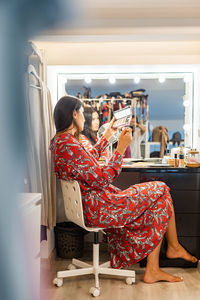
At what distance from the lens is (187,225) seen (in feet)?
8.18

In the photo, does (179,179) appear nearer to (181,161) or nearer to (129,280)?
(181,161)

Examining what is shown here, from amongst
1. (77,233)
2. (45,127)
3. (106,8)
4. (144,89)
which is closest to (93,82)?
(144,89)

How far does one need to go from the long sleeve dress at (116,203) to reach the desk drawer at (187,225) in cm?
28

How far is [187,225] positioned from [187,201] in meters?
0.19

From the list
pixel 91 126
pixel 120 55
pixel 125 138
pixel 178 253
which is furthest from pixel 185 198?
pixel 120 55

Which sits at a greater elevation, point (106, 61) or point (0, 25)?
point (106, 61)

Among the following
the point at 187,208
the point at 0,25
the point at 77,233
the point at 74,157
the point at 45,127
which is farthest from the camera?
the point at 77,233

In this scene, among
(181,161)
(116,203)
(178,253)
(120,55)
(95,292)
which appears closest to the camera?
(95,292)

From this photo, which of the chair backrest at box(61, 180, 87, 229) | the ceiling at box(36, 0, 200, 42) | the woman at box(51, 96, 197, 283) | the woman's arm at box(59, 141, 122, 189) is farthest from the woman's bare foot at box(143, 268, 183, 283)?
the ceiling at box(36, 0, 200, 42)

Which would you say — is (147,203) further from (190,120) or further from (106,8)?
(106,8)

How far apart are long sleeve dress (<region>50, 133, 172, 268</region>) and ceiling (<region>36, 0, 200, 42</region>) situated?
171cm

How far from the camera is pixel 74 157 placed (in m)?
1.96

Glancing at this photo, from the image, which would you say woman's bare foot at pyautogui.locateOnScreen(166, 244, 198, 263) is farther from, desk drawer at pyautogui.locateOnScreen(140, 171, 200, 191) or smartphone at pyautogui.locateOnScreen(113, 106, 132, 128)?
smartphone at pyautogui.locateOnScreen(113, 106, 132, 128)

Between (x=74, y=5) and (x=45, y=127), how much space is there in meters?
1.99
